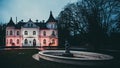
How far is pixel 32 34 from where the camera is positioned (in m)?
62.6

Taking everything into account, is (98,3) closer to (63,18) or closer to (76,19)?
(76,19)

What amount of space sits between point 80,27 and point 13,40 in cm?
2760

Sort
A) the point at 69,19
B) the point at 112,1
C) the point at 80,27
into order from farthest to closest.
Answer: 1. the point at 69,19
2. the point at 80,27
3. the point at 112,1

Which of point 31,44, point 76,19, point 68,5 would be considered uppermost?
point 68,5

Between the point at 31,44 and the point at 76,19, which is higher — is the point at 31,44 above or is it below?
below

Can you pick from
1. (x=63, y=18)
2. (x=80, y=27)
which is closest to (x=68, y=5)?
(x=63, y=18)

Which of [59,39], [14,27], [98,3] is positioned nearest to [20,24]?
[14,27]

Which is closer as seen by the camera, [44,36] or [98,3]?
[98,3]

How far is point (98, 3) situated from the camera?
4050 cm

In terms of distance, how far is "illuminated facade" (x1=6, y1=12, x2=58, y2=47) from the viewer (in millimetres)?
62375

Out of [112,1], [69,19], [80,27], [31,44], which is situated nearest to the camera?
[112,1]

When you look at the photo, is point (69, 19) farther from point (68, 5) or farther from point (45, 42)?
point (45, 42)

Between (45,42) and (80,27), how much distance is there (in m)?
21.6

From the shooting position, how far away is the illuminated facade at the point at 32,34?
62.4 m
